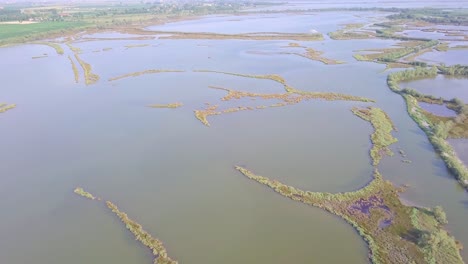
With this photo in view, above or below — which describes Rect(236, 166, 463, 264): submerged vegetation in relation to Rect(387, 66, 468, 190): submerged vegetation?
below

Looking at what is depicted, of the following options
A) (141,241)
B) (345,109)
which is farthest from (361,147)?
(141,241)

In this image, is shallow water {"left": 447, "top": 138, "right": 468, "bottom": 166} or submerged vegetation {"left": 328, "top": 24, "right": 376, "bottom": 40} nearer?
shallow water {"left": 447, "top": 138, "right": 468, "bottom": 166}

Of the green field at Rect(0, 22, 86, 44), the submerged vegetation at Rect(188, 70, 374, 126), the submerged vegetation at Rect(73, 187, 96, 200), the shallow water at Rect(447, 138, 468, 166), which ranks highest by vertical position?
the green field at Rect(0, 22, 86, 44)

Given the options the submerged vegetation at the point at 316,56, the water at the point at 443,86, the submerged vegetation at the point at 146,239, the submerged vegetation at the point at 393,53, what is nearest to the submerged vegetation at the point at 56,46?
the submerged vegetation at the point at 316,56

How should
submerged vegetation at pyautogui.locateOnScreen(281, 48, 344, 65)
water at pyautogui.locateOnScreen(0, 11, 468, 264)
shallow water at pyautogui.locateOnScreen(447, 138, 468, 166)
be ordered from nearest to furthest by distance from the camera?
water at pyautogui.locateOnScreen(0, 11, 468, 264)
shallow water at pyautogui.locateOnScreen(447, 138, 468, 166)
submerged vegetation at pyautogui.locateOnScreen(281, 48, 344, 65)

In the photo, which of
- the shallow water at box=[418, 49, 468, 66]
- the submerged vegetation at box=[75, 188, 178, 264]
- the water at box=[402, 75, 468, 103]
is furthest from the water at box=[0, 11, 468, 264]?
the shallow water at box=[418, 49, 468, 66]

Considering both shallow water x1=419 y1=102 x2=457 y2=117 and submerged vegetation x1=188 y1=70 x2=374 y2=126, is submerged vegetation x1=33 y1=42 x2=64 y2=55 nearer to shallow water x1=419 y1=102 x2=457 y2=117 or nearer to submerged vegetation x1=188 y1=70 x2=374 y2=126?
submerged vegetation x1=188 y1=70 x2=374 y2=126

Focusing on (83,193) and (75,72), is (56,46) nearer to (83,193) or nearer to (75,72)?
(75,72)
